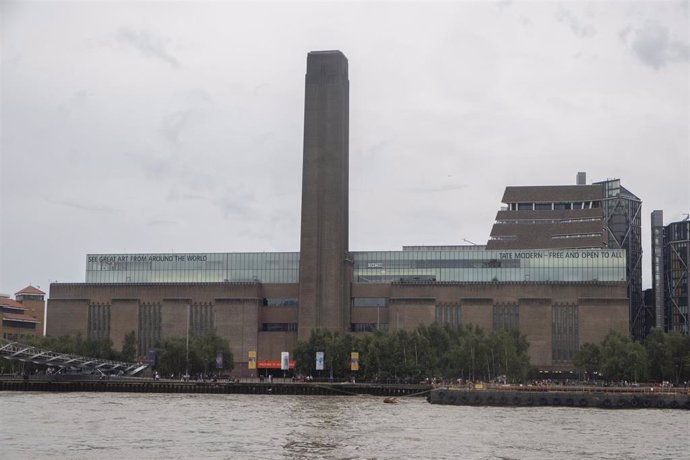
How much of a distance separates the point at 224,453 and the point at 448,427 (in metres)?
30.1

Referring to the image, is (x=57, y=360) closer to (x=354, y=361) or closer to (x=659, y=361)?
(x=354, y=361)

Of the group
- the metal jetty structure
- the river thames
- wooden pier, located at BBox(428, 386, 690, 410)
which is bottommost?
the river thames

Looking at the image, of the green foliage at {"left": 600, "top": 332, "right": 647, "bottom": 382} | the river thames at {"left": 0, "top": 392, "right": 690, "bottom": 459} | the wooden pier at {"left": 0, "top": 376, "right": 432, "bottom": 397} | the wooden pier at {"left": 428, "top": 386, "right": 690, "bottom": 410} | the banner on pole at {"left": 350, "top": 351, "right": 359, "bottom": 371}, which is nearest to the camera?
the river thames at {"left": 0, "top": 392, "right": 690, "bottom": 459}

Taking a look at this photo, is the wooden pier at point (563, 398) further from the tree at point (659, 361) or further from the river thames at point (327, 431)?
the tree at point (659, 361)

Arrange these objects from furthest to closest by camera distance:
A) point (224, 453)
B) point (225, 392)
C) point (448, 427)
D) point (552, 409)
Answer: point (225, 392), point (552, 409), point (448, 427), point (224, 453)

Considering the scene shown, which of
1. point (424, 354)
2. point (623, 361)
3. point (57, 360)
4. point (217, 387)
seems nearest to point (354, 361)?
point (424, 354)

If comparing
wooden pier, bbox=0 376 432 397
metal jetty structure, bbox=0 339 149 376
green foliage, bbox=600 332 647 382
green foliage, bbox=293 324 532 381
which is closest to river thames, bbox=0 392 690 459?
wooden pier, bbox=0 376 432 397

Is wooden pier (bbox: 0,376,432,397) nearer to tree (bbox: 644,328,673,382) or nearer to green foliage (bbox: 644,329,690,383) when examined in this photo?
tree (bbox: 644,328,673,382)

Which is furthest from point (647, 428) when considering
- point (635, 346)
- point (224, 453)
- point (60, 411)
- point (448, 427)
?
point (635, 346)

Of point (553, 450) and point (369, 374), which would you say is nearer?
point (553, 450)

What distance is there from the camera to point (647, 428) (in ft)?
347

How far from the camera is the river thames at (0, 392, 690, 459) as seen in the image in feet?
269

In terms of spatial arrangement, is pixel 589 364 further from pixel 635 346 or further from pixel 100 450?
pixel 100 450

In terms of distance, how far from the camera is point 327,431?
97.4m
